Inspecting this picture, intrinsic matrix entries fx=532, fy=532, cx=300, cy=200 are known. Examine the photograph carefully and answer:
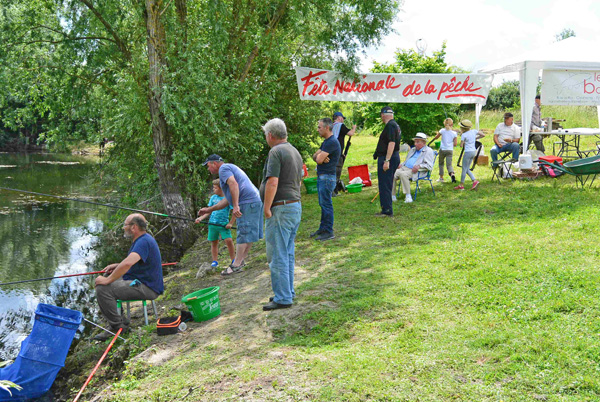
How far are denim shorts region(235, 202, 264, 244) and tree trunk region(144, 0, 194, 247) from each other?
4054 millimetres

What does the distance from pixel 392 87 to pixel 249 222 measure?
6297 millimetres

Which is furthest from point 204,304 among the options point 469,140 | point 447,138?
point 447,138

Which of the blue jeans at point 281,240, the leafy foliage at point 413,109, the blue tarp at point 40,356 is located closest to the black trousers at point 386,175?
the blue jeans at point 281,240

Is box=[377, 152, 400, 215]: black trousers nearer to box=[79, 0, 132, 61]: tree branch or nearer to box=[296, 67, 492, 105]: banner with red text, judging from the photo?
box=[296, 67, 492, 105]: banner with red text

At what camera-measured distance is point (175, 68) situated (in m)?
10.8

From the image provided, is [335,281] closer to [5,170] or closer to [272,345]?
[272,345]

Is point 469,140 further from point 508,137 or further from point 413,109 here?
point 413,109

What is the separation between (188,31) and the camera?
1102 cm

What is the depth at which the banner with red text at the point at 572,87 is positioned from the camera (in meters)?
12.4

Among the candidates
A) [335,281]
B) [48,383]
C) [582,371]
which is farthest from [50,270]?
[582,371]

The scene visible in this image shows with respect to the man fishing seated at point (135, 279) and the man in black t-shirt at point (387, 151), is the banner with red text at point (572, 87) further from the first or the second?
the man fishing seated at point (135, 279)

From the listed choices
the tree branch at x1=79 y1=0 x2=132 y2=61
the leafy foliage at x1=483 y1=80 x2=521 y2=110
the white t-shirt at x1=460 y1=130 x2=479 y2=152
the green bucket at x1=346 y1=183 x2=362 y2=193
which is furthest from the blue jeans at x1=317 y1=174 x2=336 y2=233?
the leafy foliage at x1=483 y1=80 x2=521 y2=110

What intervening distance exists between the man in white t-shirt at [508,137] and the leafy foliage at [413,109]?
7.20 meters

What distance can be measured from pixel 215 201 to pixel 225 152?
4.03m
